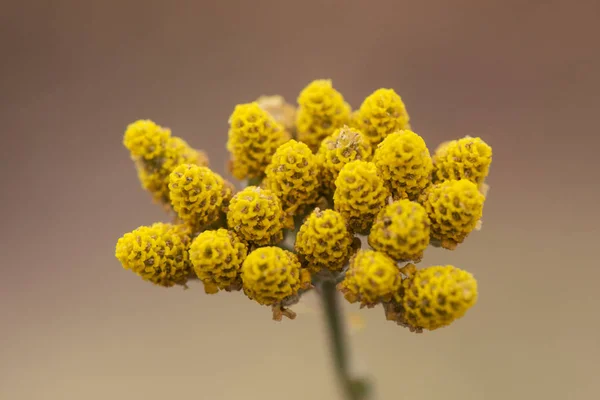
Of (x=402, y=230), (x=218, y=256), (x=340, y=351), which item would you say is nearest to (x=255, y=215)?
(x=218, y=256)

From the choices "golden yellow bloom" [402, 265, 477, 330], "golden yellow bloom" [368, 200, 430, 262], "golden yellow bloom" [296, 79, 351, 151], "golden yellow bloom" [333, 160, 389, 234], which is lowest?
"golden yellow bloom" [402, 265, 477, 330]

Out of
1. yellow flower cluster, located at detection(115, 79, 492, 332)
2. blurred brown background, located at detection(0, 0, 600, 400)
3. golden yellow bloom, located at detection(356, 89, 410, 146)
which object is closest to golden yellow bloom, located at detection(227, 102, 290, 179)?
yellow flower cluster, located at detection(115, 79, 492, 332)

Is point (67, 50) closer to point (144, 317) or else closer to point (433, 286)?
point (144, 317)

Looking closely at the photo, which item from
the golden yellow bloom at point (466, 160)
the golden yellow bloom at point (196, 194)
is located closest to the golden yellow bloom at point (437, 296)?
the golden yellow bloom at point (466, 160)

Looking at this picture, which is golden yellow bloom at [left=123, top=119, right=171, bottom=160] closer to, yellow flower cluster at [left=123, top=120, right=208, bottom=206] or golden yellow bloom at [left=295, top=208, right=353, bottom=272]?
yellow flower cluster at [left=123, top=120, right=208, bottom=206]

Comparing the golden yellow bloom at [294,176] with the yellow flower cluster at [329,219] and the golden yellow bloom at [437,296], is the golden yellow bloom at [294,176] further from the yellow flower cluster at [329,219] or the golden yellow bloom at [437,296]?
the golden yellow bloom at [437,296]

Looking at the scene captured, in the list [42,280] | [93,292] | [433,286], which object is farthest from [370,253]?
[42,280]

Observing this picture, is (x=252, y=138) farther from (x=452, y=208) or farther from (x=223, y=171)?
(x=223, y=171)
